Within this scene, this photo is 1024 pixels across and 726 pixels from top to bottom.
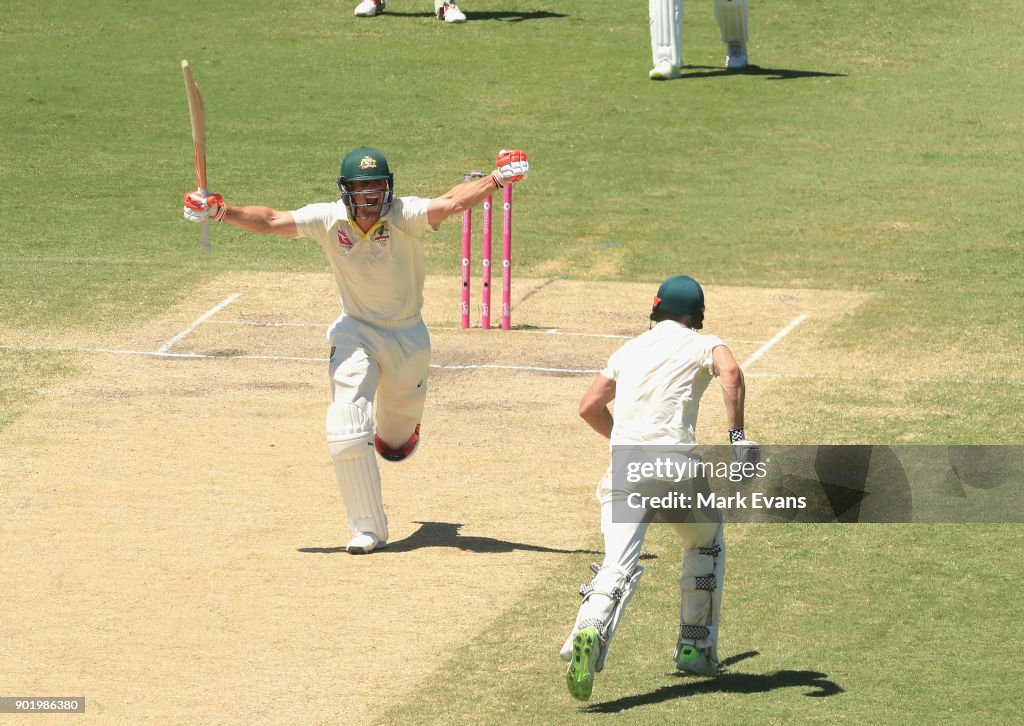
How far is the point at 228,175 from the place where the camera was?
23047 mm

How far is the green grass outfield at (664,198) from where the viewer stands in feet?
29.9

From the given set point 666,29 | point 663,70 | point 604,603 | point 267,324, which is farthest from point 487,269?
point 663,70

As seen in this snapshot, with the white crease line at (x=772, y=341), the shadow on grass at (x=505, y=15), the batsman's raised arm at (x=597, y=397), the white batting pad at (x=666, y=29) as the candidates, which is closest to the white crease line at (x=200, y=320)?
the white crease line at (x=772, y=341)

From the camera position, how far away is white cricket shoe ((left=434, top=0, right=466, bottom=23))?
29156 mm

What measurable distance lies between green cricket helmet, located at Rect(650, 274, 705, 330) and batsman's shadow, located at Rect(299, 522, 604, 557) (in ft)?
8.26

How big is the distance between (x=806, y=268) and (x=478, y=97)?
332 inches

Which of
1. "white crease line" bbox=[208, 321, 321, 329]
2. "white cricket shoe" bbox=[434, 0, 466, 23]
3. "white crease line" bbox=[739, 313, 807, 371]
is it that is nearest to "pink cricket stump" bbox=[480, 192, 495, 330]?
"white crease line" bbox=[208, 321, 321, 329]

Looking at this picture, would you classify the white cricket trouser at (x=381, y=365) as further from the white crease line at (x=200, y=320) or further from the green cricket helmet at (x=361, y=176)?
the white crease line at (x=200, y=320)

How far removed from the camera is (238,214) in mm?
11078

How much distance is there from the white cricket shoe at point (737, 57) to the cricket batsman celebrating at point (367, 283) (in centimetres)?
1636

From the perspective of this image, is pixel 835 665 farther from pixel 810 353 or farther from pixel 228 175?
pixel 228 175

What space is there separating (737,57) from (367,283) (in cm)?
1689

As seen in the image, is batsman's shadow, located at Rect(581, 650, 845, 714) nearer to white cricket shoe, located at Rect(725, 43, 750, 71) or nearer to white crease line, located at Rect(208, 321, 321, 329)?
white crease line, located at Rect(208, 321, 321, 329)

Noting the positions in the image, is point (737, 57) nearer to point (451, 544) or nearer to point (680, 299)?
point (451, 544)
